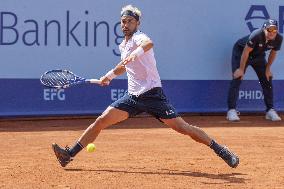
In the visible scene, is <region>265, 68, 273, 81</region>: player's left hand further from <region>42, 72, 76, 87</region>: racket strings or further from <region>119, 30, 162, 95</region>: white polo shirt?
<region>119, 30, 162, 95</region>: white polo shirt

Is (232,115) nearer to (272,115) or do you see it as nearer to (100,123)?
(272,115)

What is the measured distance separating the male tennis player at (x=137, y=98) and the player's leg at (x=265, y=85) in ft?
17.9

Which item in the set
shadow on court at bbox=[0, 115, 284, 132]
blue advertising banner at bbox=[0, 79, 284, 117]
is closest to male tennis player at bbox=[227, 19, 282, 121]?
shadow on court at bbox=[0, 115, 284, 132]

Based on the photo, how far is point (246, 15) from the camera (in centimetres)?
1257

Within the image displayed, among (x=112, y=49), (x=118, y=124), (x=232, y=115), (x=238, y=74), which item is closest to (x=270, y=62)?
(x=238, y=74)

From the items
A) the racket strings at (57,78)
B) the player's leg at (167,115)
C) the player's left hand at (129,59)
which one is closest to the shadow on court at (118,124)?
the racket strings at (57,78)

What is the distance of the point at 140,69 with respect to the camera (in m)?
6.64

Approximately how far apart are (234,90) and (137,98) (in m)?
5.37

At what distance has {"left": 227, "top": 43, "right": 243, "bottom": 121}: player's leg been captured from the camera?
11.9m

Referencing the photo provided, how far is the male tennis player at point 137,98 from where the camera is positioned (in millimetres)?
6582

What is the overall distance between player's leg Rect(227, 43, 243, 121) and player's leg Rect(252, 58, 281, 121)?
0.32 m

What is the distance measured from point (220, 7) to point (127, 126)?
2.89 m

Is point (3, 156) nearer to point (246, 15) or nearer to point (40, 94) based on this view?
point (40, 94)

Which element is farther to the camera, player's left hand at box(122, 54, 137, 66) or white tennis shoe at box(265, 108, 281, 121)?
white tennis shoe at box(265, 108, 281, 121)
